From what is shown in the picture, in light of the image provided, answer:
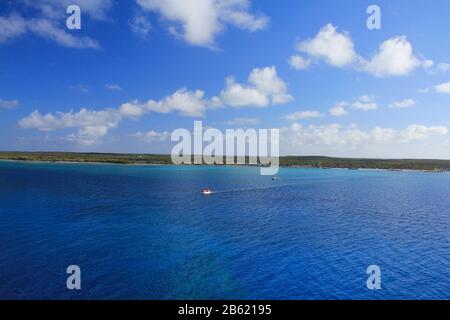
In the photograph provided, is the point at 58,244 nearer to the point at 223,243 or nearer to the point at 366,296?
the point at 223,243

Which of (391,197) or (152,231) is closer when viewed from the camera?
(152,231)

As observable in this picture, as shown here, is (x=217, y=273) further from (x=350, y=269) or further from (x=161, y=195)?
(x=161, y=195)
